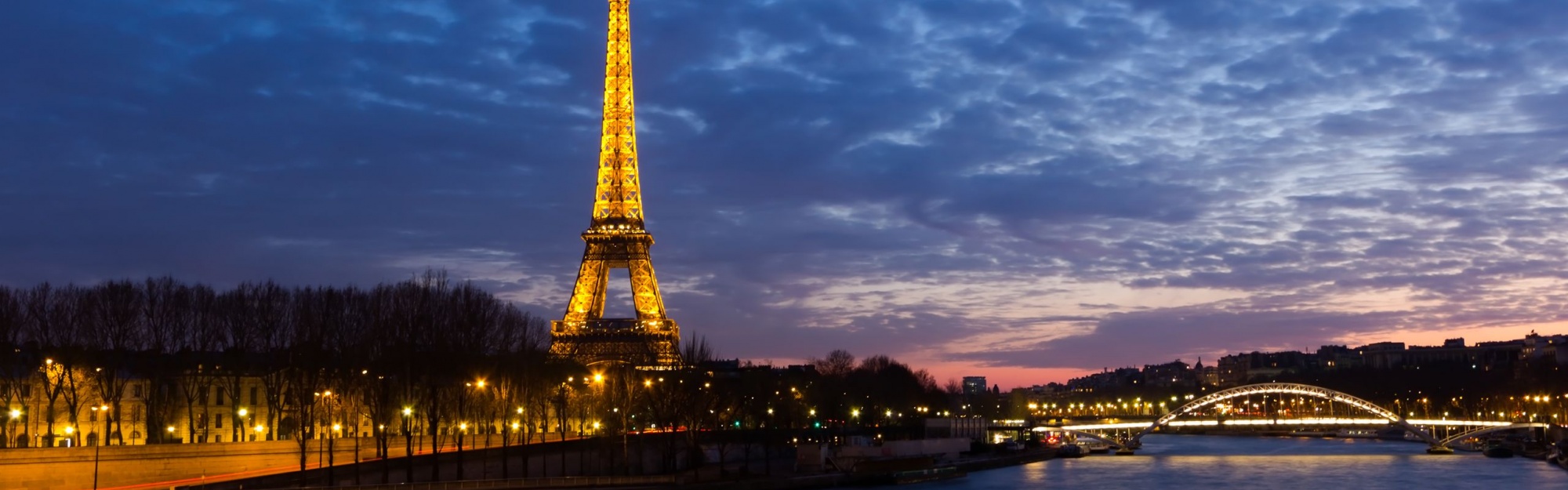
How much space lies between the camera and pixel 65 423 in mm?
57625

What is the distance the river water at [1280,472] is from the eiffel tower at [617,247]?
26.8 meters

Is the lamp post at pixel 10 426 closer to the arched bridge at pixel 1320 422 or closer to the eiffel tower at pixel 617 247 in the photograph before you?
the eiffel tower at pixel 617 247

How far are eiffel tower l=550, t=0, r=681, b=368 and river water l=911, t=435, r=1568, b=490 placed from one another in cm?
2675

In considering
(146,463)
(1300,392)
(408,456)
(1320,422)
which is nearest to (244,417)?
(146,463)

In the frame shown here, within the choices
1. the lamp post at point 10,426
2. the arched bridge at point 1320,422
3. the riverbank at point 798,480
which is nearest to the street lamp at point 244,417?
the lamp post at point 10,426

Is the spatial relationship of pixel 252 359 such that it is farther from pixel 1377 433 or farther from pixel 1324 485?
pixel 1377 433

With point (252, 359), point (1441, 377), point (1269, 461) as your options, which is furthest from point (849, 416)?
point (1441, 377)

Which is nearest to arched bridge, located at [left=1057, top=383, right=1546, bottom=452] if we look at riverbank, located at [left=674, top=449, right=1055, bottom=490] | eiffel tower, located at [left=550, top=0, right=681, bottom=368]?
riverbank, located at [left=674, top=449, right=1055, bottom=490]

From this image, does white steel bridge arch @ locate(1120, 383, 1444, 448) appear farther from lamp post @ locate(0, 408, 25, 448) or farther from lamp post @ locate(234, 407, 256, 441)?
lamp post @ locate(0, 408, 25, 448)

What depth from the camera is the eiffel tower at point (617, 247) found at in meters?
97.3

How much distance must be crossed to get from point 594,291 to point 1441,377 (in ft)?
342

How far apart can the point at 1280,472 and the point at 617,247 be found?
4537cm

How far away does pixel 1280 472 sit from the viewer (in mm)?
78938

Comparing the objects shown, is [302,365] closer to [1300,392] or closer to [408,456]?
[408,456]
